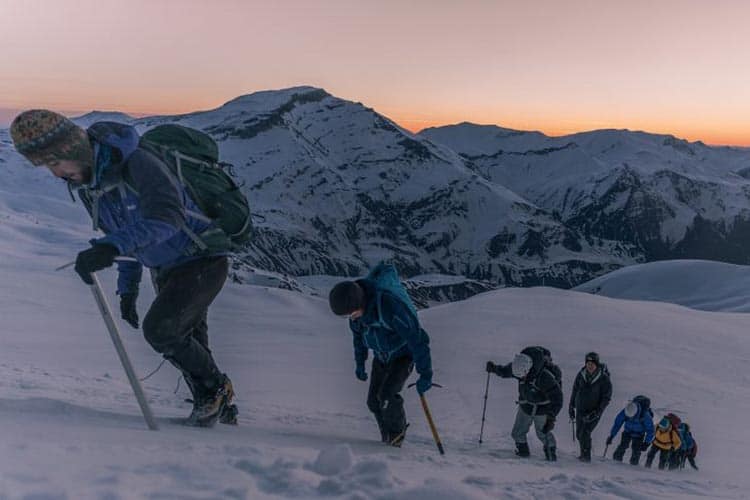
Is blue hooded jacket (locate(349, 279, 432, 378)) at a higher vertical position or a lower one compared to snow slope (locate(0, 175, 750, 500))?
higher

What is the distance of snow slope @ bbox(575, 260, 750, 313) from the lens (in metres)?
96.9

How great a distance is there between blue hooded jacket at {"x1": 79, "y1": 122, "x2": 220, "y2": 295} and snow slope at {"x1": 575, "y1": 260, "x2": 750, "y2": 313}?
91618 mm

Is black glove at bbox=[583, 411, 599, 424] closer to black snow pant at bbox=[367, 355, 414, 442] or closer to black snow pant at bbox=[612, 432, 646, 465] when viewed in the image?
black snow pant at bbox=[612, 432, 646, 465]

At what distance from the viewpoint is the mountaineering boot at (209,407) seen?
16.5 feet

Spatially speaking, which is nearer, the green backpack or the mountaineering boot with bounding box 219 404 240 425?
the green backpack

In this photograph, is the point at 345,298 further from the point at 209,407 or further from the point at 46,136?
the point at 46,136

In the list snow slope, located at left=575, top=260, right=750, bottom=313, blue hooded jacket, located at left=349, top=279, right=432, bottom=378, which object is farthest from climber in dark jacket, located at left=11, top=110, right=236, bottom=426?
snow slope, located at left=575, top=260, right=750, bottom=313

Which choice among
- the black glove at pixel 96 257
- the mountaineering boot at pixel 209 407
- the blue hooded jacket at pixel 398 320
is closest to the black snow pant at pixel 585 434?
the blue hooded jacket at pixel 398 320

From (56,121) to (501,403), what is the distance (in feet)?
37.5

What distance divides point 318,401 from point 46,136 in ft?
26.9

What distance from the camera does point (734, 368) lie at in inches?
781

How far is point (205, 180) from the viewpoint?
4.29 metres

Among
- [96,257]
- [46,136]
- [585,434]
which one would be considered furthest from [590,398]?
[46,136]

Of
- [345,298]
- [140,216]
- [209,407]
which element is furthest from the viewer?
[345,298]
